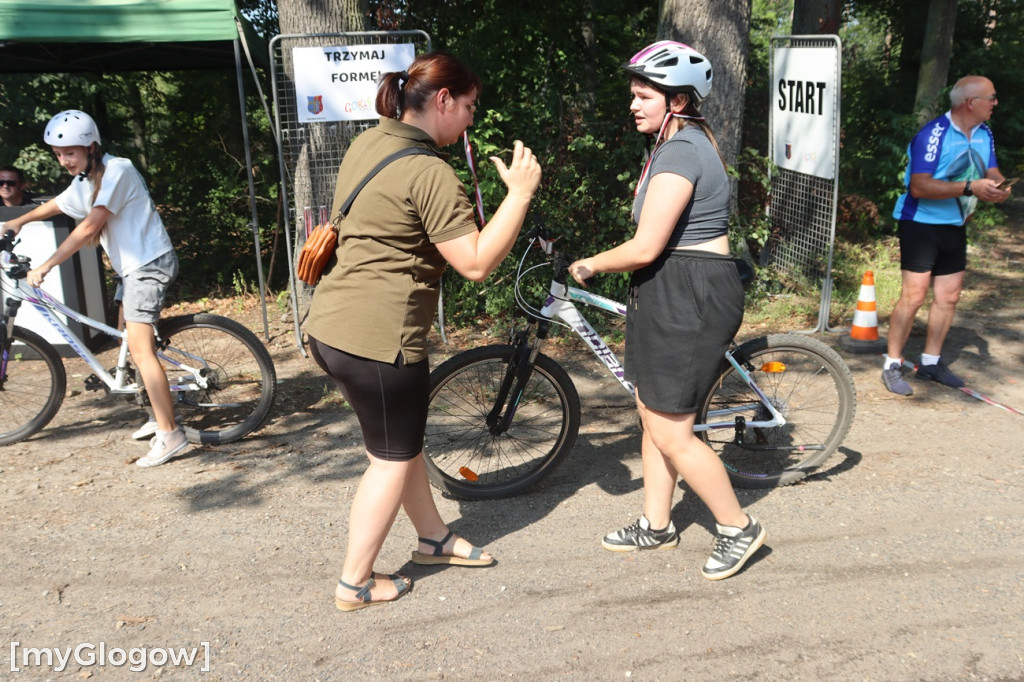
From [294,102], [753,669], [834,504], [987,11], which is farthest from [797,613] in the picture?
[987,11]

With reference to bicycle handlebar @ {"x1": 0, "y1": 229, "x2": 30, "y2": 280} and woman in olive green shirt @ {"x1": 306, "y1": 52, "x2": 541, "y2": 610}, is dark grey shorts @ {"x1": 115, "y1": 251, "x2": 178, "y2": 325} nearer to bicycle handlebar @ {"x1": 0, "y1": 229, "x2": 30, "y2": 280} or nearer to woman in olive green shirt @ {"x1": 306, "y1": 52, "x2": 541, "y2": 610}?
bicycle handlebar @ {"x1": 0, "y1": 229, "x2": 30, "y2": 280}

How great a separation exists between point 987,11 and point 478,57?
9.02 m

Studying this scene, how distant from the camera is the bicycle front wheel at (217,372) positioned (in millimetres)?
5168

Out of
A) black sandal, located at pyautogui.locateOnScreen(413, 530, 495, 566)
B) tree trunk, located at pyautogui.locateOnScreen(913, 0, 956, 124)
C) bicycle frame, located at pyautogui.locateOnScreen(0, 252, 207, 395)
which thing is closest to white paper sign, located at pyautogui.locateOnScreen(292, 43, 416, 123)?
bicycle frame, located at pyautogui.locateOnScreen(0, 252, 207, 395)

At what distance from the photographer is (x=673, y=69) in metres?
3.37

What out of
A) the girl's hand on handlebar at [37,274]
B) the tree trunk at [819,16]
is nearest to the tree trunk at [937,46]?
the tree trunk at [819,16]

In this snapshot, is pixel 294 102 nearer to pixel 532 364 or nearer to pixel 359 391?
pixel 532 364

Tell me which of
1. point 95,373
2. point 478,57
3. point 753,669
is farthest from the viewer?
point 478,57

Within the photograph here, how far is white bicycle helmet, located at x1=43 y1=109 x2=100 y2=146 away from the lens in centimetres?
460

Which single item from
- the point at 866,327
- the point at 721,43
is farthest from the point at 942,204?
the point at 721,43

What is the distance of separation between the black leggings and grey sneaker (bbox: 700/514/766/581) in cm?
131

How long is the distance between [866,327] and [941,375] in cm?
81

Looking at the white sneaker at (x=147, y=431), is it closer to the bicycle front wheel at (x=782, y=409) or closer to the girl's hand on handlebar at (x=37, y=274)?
the girl's hand on handlebar at (x=37, y=274)

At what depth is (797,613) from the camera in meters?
3.49
